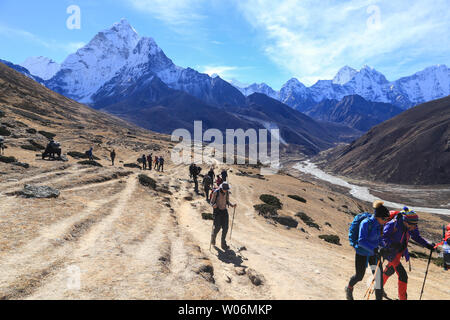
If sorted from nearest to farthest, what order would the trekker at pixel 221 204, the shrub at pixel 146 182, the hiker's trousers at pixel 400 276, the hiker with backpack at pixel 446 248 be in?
the hiker's trousers at pixel 400 276, the hiker with backpack at pixel 446 248, the trekker at pixel 221 204, the shrub at pixel 146 182

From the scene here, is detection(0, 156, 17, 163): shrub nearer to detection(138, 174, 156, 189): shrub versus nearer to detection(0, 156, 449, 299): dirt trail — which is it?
detection(0, 156, 449, 299): dirt trail

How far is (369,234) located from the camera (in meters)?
5.91

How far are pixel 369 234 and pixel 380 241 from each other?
0.58 meters

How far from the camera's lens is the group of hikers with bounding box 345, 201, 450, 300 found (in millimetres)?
5920

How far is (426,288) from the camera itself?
9727mm

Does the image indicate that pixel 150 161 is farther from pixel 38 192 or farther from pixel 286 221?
pixel 286 221

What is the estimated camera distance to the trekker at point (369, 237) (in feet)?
19.4

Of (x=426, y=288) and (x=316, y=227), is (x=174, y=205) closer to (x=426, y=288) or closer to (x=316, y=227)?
(x=316, y=227)

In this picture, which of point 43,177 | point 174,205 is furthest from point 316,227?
point 43,177

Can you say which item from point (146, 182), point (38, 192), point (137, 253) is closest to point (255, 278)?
point (137, 253)

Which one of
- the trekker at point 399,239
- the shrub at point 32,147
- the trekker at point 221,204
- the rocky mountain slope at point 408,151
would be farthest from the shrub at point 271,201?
the rocky mountain slope at point 408,151

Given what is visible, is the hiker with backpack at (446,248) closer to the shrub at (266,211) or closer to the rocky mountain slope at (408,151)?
the shrub at (266,211)

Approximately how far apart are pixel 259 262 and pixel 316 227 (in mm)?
12592

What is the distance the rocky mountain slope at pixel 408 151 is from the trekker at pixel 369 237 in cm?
12738
